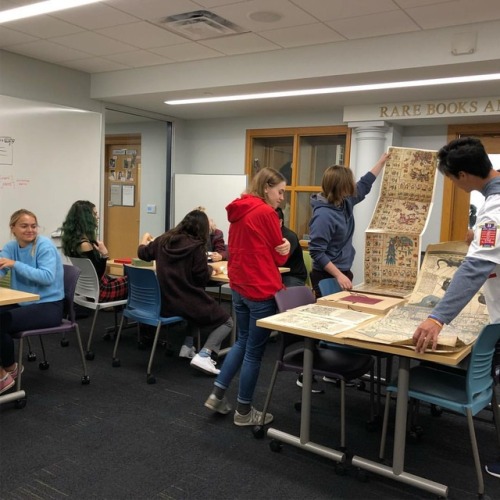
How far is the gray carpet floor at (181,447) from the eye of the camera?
2322mm

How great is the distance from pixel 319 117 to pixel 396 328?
4375 millimetres

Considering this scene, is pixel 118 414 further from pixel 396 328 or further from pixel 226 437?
pixel 396 328

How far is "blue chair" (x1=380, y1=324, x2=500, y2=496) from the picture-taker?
84.5 inches

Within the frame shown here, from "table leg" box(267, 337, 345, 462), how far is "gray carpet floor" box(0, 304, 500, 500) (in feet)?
0.24

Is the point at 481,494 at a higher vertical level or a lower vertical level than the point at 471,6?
lower

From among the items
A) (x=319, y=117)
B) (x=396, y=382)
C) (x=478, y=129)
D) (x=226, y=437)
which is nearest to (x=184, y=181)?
(x=319, y=117)

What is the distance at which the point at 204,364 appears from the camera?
146 inches

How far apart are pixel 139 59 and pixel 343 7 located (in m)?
2.36

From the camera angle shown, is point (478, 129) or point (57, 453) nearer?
point (57, 453)

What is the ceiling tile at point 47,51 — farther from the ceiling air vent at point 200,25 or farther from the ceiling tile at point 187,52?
the ceiling air vent at point 200,25

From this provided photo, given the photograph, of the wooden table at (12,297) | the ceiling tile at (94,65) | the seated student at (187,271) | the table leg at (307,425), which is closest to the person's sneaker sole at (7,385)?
the wooden table at (12,297)

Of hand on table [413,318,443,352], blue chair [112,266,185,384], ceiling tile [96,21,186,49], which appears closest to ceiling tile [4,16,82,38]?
ceiling tile [96,21,186,49]

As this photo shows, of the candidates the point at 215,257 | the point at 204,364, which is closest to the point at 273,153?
the point at 215,257

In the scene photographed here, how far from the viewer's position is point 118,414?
3088 mm
